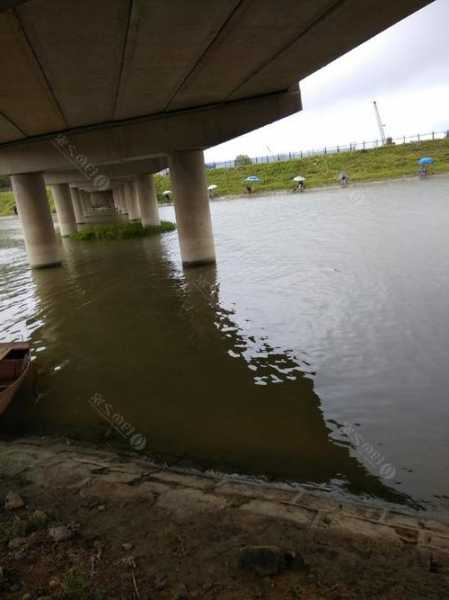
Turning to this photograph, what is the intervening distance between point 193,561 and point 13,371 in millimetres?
6420

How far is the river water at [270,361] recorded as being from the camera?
644 cm

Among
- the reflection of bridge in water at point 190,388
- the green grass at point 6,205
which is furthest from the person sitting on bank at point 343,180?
the green grass at point 6,205

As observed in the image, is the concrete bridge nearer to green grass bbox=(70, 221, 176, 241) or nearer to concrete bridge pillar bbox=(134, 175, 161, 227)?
green grass bbox=(70, 221, 176, 241)

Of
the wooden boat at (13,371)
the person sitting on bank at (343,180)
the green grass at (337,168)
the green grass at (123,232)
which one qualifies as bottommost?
the wooden boat at (13,371)

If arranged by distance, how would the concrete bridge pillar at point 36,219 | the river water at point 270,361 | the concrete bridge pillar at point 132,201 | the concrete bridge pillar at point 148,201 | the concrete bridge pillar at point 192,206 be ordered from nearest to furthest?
the river water at point 270,361, the concrete bridge pillar at point 192,206, the concrete bridge pillar at point 36,219, the concrete bridge pillar at point 148,201, the concrete bridge pillar at point 132,201

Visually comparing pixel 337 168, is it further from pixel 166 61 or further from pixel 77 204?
pixel 166 61

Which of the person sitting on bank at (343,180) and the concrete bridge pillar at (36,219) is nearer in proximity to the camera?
the concrete bridge pillar at (36,219)

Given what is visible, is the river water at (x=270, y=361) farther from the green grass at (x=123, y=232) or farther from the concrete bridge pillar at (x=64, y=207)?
the concrete bridge pillar at (x=64, y=207)

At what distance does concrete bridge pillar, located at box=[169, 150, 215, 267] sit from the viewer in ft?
63.0

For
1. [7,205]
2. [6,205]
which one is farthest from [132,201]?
[6,205]

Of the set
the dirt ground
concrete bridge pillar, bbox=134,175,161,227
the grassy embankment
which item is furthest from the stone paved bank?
the grassy embankment

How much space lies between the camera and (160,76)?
11.4 meters

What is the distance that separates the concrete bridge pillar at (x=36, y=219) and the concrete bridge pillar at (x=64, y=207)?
59.7 feet

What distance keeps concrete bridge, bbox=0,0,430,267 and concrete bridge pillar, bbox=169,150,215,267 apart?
43mm
